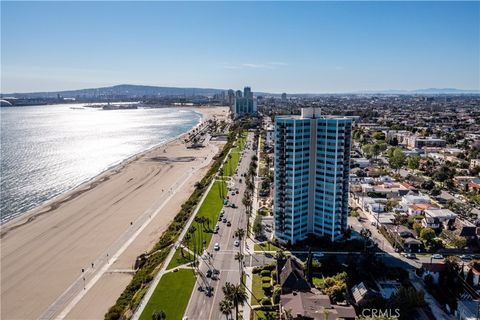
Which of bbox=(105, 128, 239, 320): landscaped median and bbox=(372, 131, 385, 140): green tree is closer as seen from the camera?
bbox=(105, 128, 239, 320): landscaped median

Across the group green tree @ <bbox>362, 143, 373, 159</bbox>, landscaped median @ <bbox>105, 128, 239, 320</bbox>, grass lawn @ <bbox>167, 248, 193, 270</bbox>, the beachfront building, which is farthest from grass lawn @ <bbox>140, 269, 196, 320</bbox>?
green tree @ <bbox>362, 143, 373, 159</bbox>

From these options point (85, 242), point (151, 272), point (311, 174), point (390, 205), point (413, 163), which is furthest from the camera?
point (413, 163)

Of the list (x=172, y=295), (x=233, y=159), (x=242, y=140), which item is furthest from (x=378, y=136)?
(x=172, y=295)

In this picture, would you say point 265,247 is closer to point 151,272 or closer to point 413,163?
point 151,272

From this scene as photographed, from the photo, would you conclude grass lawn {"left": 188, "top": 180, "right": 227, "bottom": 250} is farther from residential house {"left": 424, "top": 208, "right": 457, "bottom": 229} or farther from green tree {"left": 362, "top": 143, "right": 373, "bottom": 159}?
green tree {"left": 362, "top": 143, "right": 373, "bottom": 159}

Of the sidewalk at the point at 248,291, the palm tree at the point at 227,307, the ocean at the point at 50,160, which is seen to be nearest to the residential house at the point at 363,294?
the sidewalk at the point at 248,291

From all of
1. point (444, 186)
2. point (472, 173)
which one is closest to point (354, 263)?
point (444, 186)

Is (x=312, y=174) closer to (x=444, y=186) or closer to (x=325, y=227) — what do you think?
(x=325, y=227)
